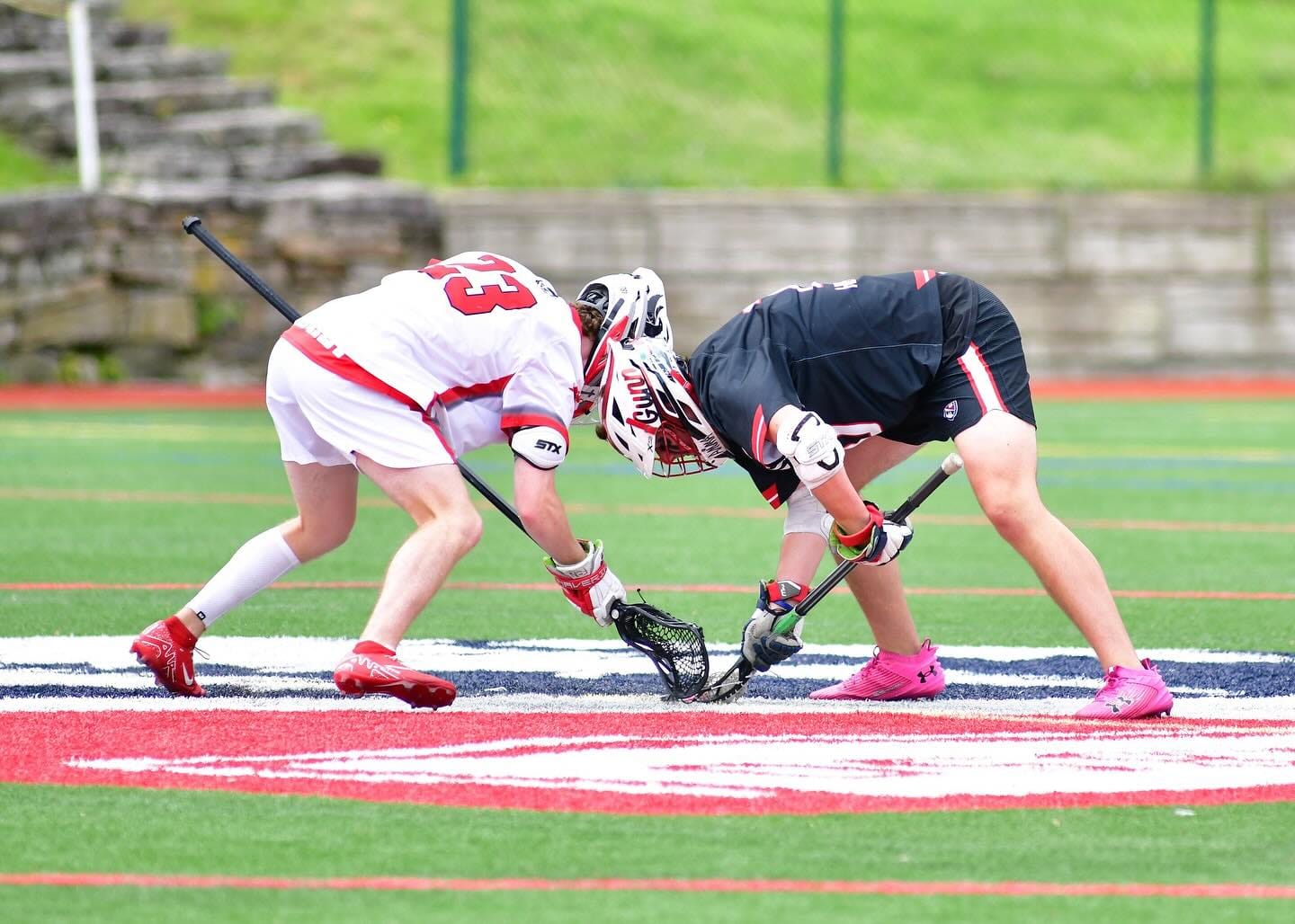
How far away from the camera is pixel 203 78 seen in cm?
2498

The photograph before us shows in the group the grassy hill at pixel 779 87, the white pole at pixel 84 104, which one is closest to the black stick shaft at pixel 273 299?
the white pole at pixel 84 104

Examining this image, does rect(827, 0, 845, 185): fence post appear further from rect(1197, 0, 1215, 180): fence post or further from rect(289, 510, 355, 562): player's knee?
rect(289, 510, 355, 562): player's knee

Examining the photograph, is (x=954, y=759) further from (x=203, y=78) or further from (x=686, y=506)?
(x=203, y=78)

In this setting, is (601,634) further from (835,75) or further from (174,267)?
(835,75)

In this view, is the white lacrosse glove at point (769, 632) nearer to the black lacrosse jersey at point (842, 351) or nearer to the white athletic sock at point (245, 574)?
the black lacrosse jersey at point (842, 351)

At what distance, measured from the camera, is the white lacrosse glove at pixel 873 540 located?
5.79m

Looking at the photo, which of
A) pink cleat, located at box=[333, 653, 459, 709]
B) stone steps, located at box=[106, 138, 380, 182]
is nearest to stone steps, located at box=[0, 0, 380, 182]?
stone steps, located at box=[106, 138, 380, 182]

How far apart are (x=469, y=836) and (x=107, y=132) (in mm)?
20385

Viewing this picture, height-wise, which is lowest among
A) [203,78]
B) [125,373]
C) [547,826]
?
[125,373]

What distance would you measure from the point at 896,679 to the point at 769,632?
0.53 meters

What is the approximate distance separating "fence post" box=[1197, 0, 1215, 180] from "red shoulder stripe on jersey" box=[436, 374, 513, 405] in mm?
18172

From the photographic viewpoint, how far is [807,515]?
6.22 meters

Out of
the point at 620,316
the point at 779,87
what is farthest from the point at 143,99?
the point at 620,316

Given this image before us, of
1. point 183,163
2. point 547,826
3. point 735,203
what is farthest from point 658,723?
point 183,163
